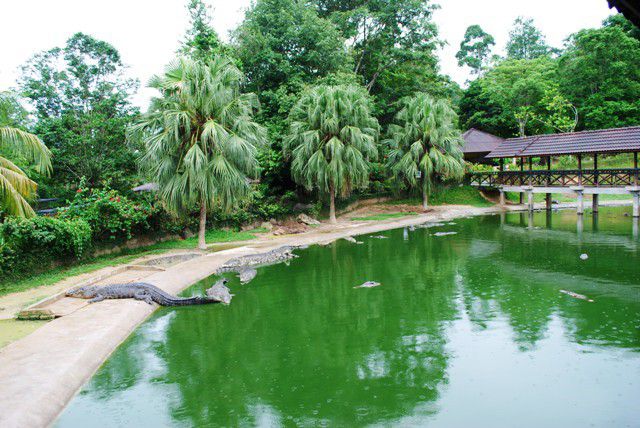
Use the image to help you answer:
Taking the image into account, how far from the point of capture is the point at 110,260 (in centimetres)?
1508

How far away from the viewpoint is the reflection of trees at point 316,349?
6.11 meters

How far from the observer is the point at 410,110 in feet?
88.9

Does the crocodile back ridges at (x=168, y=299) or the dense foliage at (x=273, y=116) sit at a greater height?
the dense foliage at (x=273, y=116)

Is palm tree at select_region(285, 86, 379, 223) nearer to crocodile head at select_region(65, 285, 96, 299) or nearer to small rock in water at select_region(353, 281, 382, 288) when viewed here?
small rock in water at select_region(353, 281, 382, 288)

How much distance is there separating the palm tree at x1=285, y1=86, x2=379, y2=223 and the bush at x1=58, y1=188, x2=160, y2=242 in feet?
26.3

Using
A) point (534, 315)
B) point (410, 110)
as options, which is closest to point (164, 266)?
point (534, 315)

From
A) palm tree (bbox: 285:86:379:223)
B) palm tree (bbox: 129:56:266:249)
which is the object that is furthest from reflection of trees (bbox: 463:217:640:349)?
palm tree (bbox: 129:56:266:249)

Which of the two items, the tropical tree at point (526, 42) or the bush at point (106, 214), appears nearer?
the bush at point (106, 214)

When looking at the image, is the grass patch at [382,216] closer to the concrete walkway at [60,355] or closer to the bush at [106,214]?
the bush at [106,214]

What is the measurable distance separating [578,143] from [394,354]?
64.0 ft

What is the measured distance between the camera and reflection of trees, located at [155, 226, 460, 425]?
611cm

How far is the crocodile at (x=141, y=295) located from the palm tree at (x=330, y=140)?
1149 cm

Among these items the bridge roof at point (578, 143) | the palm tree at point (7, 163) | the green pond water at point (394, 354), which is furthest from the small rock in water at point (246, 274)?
the bridge roof at point (578, 143)

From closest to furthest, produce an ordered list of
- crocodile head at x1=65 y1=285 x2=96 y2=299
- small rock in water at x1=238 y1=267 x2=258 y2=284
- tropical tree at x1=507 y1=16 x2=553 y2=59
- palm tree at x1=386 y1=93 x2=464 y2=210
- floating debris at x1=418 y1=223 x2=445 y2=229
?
crocodile head at x1=65 y1=285 x2=96 y2=299
small rock in water at x1=238 y1=267 x2=258 y2=284
floating debris at x1=418 y1=223 x2=445 y2=229
palm tree at x1=386 y1=93 x2=464 y2=210
tropical tree at x1=507 y1=16 x2=553 y2=59
